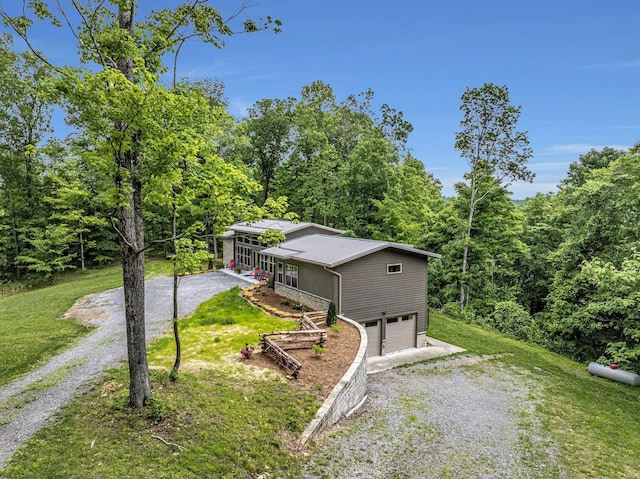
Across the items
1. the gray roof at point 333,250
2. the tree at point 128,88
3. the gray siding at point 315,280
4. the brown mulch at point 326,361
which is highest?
the tree at point 128,88

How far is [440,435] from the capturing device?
8.63 metres

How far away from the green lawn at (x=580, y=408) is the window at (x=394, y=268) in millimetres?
4999

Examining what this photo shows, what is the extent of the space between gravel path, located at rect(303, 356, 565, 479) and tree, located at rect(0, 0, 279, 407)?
4379mm

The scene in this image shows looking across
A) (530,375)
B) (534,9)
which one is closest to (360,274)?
(530,375)

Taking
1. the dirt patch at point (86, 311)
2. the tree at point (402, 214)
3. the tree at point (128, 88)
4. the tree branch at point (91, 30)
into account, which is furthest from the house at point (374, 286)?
the tree at point (402, 214)

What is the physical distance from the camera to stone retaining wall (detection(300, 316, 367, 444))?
7.71 m

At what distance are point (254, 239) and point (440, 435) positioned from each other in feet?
60.5

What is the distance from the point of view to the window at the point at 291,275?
689 inches

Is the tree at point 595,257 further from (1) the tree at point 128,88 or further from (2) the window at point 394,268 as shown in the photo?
(1) the tree at point 128,88

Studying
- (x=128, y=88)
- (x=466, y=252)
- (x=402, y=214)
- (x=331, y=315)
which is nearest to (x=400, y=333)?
(x=331, y=315)

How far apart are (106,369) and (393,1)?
19.6 m

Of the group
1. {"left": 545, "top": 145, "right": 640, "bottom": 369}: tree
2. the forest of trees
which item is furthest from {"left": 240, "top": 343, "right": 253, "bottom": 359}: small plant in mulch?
{"left": 545, "top": 145, "right": 640, "bottom": 369}: tree

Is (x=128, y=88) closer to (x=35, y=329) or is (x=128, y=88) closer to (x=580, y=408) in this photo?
(x=35, y=329)

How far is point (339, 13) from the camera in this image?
17.3 metres
